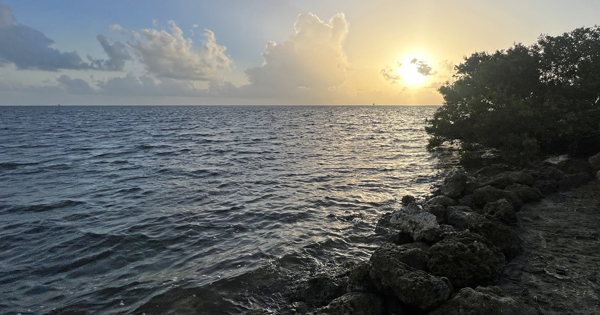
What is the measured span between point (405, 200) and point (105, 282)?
1241 centimetres

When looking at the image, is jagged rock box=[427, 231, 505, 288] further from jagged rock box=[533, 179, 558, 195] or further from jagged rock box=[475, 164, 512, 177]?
jagged rock box=[475, 164, 512, 177]

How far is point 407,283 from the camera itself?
6.47 m

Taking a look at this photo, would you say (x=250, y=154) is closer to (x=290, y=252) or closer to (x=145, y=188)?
(x=145, y=188)

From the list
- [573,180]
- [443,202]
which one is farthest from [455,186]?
[573,180]

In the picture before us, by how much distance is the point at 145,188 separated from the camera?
Result: 61.4ft

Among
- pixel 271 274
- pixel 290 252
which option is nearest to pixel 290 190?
pixel 290 252

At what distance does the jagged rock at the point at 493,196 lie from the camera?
1264cm

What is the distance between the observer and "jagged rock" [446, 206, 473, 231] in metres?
11.1

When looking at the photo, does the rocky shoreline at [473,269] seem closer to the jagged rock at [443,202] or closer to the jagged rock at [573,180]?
the jagged rock at [443,202]

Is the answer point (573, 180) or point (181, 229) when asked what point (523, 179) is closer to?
point (573, 180)

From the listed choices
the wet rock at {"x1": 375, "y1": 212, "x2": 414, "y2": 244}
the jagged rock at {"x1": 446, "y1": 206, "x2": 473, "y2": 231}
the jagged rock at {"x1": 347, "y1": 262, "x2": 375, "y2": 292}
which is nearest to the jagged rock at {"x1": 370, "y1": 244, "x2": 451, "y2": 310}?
the jagged rock at {"x1": 347, "y1": 262, "x2": 375, "y2": 292}

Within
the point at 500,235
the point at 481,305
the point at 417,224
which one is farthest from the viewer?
the point at 417,224

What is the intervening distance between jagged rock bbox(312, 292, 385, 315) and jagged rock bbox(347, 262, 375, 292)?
1.65ft

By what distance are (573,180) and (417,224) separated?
33.5ft
